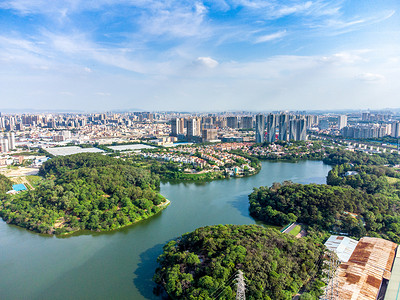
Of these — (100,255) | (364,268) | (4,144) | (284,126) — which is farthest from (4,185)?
(284,126)

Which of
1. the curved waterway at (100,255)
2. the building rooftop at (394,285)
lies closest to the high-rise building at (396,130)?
the curved waterway at (100,255)

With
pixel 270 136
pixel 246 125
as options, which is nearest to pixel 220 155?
pixel 270 136

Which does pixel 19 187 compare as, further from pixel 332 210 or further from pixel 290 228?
pixel 332 210

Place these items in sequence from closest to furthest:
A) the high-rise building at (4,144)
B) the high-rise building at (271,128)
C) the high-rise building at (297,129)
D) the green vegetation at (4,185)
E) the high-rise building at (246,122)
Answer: the green vegetation at (4,185) < the high-rise building at (4,144) < the high-rise building at (297,129) < the high-rise building at (271,128) < the high-rise building at (246,122)

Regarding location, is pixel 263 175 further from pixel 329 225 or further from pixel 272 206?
pixel 329 225

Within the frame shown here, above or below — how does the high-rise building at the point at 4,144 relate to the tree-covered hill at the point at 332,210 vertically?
above

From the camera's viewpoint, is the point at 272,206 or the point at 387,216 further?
the point at 272,206

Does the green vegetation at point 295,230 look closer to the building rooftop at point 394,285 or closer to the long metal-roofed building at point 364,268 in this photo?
the long metal-roofed building at point 364,268
